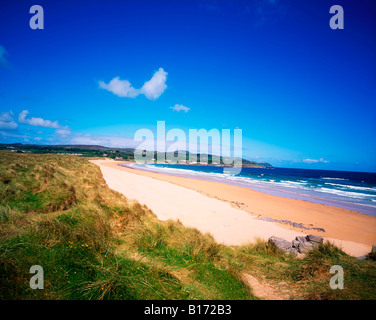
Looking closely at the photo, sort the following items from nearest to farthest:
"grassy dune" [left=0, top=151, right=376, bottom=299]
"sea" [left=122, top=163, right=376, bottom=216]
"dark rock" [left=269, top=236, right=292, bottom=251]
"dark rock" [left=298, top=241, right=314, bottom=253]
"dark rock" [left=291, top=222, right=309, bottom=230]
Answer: "grassy dune" [left=0, top=151, right=376, bottom=299] < "dark rock" [left=298, top=241, right=314, bottom=253] < "dark rock" [left=269, top=236, right=292, bottom=251] < "dark rock" [left=291, top=222, right=309, bottom=230] < "sea" [left=122, top=163, right=376, bottom=216]

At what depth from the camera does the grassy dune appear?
297cm

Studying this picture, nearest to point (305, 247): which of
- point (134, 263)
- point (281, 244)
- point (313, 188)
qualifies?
point (281, 244)

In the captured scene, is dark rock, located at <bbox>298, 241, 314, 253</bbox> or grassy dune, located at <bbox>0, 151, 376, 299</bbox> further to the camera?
dark rock, located at <bbox>298, 241, 314, 253</bbox>

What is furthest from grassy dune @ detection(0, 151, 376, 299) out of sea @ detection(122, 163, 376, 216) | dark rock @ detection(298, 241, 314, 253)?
sea @ detection(122, 163, 376, 216)

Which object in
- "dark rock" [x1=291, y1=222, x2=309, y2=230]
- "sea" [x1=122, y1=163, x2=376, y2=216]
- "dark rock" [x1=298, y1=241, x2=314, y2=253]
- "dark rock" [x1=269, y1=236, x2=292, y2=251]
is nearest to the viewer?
"dark rock" [x1=298, y1=241, x2=314, y2=253]

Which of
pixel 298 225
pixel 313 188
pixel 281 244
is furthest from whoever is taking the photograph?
pixel 313 188

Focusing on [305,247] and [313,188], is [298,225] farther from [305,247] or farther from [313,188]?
[313,188]

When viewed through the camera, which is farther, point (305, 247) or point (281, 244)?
point (281, 244)

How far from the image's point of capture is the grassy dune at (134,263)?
297cm

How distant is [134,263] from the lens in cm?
382

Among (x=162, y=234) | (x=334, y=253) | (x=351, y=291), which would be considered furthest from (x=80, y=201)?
(x=334, y=253)

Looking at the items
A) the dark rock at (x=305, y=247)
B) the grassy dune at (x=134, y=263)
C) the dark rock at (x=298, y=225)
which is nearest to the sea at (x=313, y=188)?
the dark rock at (x=298, y=225)

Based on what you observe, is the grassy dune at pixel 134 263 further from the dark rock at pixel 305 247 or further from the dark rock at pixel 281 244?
the dark rock at pixel 305 247

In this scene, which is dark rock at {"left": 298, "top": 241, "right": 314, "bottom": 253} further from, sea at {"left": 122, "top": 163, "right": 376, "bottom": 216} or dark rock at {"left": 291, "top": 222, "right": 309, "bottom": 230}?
sea at {"left": 122, "top": 163, "right": 376, "bottom": 216}
